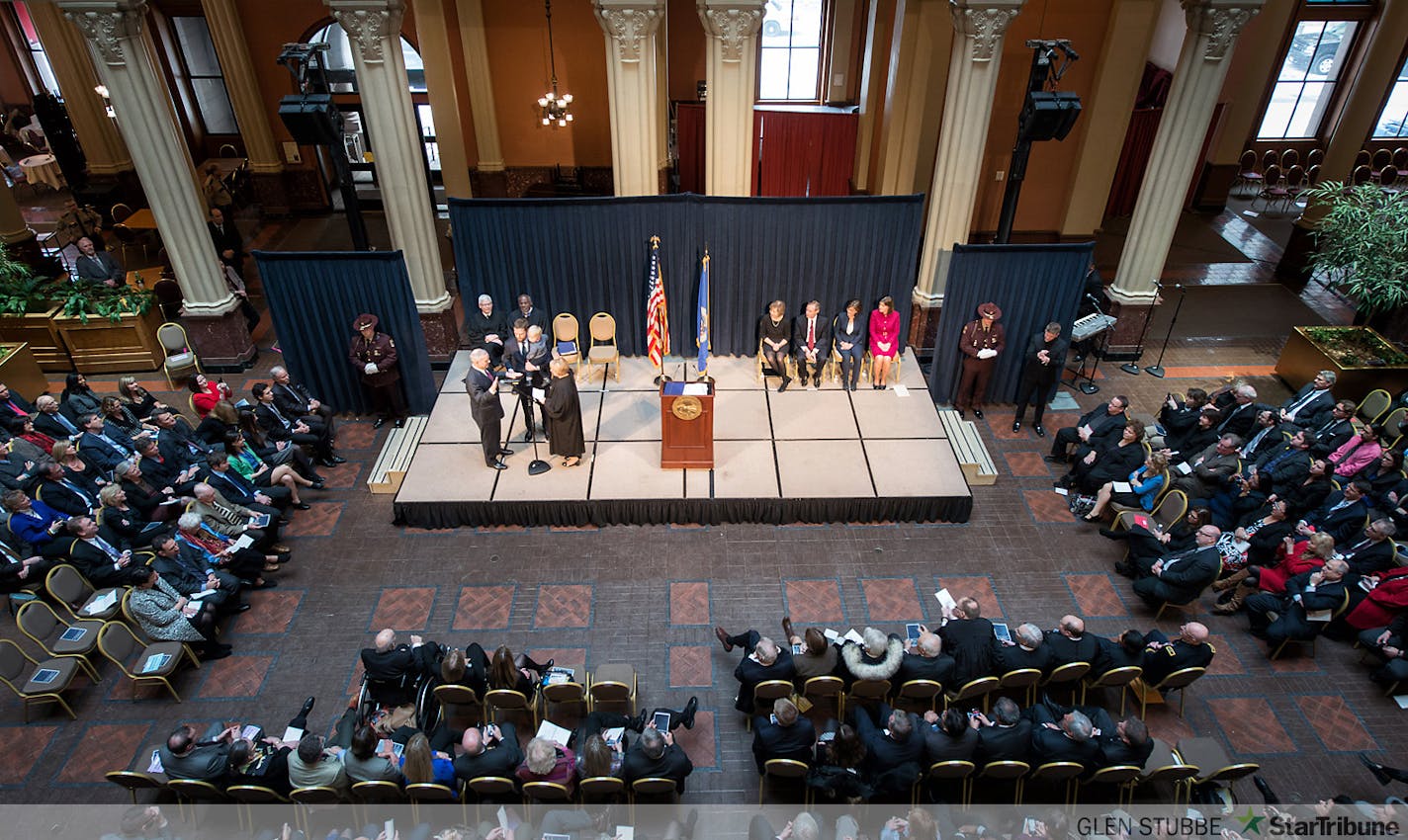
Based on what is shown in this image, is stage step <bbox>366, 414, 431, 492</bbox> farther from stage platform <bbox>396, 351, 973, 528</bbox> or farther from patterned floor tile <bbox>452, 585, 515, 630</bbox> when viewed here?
patterned floor tile <bbox>452, 585, 515, 630</bbox>

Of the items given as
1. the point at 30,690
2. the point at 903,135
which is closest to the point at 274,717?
the point at 30,690

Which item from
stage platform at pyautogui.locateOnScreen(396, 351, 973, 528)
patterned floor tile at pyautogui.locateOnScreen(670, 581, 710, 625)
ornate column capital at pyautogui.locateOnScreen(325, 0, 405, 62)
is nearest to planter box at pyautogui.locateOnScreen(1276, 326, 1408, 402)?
stage platform at pyautogui.locateOnScreen(396, 351, 973, 528)

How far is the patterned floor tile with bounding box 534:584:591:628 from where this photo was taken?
781cm

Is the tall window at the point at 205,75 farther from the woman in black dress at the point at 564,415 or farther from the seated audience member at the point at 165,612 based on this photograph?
the seated audience member at the point at 165,612

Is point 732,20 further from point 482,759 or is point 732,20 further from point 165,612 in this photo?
point 165,612

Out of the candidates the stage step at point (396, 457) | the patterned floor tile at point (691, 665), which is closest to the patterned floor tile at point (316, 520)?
the stage step at point (396, 457)

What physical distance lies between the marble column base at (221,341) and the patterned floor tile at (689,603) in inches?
284

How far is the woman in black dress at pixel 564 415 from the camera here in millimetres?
8617

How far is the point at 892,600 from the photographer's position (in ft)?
26.5

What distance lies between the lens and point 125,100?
383 inches

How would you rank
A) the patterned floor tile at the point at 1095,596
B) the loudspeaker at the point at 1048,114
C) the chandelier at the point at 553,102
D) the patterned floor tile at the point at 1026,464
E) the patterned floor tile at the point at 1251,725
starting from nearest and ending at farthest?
the patterned floor tile at the point at 1251,725, the patterned floor tile at the point at 1095,596, the loudspeaker at the point at 1048,114, the patterned floor tile at the point at 1026,464, the chandelier at the point at 553,102

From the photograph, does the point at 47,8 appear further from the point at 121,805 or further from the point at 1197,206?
the point at 1197,206

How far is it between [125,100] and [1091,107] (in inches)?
502

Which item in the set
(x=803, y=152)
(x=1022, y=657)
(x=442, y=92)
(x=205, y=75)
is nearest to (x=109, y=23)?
(x=442, y=92)
